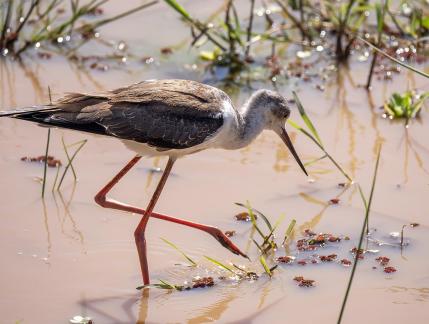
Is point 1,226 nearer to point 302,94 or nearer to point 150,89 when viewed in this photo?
point 150,89

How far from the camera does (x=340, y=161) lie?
324 inches

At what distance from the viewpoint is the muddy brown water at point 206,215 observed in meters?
6.20

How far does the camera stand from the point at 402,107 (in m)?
8.96

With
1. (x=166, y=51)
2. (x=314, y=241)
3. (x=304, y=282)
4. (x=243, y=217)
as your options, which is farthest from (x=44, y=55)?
(x=304, y=282)

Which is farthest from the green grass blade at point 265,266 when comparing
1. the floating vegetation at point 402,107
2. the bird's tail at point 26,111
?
the floating vegetation at point 402,107

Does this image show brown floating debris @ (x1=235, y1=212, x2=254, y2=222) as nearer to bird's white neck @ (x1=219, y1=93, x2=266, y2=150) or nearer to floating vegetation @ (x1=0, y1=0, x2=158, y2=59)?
bird's white neck @ (x1=219, y1=93, x2=266, y2=150)

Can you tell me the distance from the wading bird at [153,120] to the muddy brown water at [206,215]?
280mm

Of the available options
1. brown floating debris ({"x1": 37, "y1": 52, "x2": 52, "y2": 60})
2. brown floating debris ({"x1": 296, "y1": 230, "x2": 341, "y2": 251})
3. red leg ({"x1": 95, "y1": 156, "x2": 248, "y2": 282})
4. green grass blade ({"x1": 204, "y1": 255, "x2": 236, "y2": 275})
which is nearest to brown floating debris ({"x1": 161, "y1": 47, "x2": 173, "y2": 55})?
brown floating debris ({"x1": 37, "y1": 52, "x2": 52, "y2": 60})

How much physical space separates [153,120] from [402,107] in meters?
3.03

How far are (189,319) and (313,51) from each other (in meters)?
5.01

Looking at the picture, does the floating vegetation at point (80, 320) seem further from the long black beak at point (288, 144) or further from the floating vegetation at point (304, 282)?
the long black beak at point (288, 144)

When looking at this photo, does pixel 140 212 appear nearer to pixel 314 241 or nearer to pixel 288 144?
pixel 314 241

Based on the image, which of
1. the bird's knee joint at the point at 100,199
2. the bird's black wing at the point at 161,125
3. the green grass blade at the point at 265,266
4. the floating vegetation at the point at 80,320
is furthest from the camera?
the bird's knee joint at the point at 100,199

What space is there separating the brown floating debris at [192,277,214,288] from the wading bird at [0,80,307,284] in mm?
372
